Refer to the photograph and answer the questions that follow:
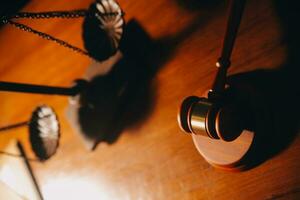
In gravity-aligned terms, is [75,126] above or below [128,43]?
below

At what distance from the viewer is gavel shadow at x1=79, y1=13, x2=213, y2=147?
1286 millimetres

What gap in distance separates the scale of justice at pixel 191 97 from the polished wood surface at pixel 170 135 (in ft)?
0.28

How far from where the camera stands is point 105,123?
4.42ft

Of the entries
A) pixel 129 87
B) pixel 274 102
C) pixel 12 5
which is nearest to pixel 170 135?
pixel 129 87

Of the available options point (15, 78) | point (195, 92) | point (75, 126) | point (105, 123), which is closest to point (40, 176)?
point (75, 126)

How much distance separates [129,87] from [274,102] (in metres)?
0.57

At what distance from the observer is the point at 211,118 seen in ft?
2.67

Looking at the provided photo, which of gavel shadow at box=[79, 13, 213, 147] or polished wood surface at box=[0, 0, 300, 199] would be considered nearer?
polished wood surface at box=[0, 0, 300, 199]

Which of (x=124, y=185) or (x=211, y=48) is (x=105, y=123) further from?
(x=211, y=48)

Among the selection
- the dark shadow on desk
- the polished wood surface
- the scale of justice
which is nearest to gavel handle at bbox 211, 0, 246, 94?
the scale of justice

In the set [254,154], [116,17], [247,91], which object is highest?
[116,17]

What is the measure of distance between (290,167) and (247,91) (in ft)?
0.74

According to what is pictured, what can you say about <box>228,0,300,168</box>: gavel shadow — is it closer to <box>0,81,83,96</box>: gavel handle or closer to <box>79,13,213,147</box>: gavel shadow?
<box>79,13,213,147</box>: gavel shadow

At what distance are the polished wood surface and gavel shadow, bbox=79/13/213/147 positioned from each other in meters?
0.02
